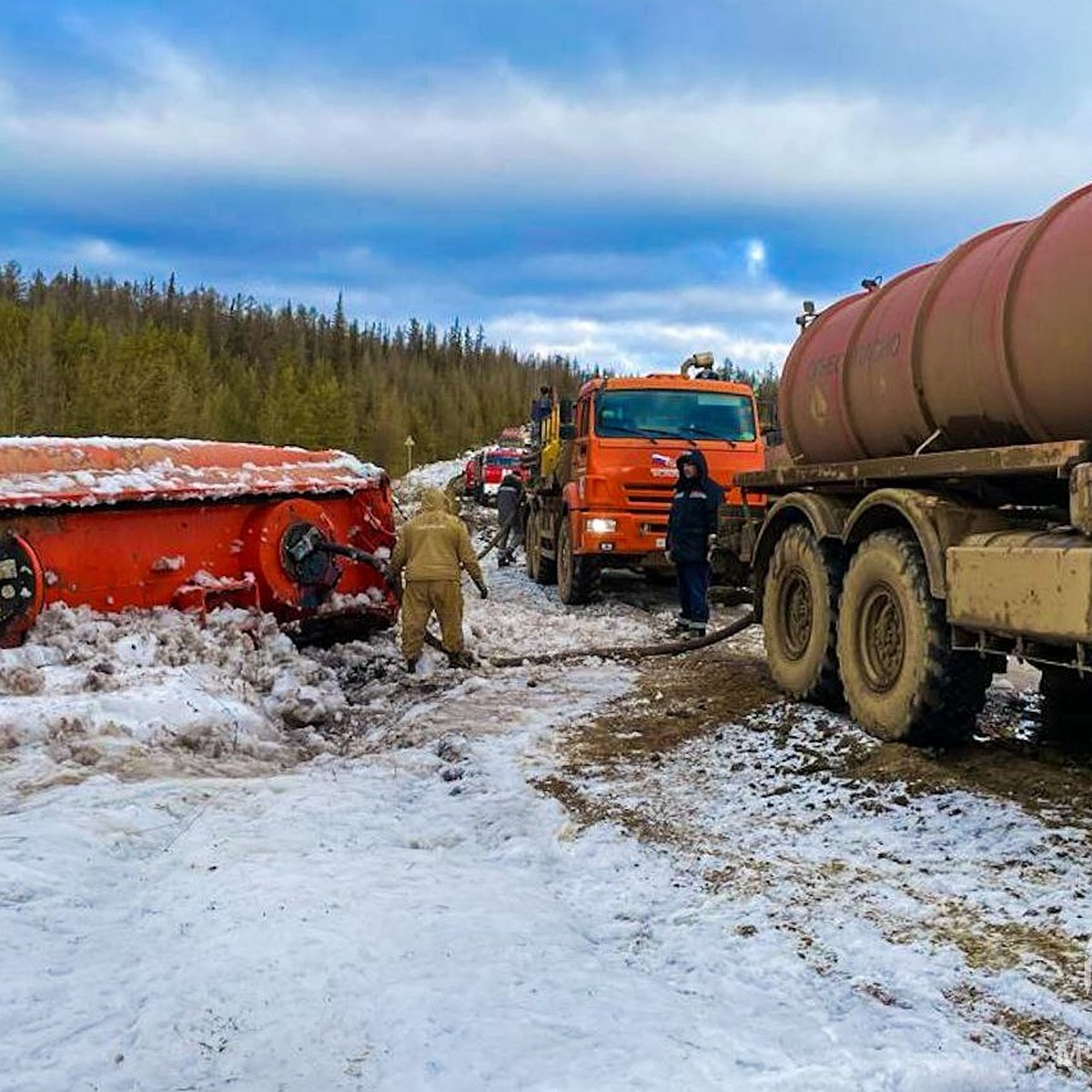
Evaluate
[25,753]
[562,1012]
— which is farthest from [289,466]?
[562,1012]

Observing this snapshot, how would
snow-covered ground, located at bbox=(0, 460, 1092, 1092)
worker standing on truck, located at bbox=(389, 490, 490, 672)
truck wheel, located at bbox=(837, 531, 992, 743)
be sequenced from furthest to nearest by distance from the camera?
1. worker standing on truck, located at bbox=(389, 490, 490, 672)
2. truck wheel, located at bbox=(837, 531, 992, 743)
3. snow-covered ground, located at bbox=(0, 460, 1092, 1092)

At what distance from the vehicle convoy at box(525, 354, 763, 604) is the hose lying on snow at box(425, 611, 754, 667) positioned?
9.58 feet

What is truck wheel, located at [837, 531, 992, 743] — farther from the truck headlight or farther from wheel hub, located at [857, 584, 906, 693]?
the truck headlight

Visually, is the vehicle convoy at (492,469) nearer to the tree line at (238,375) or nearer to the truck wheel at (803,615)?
the tree line at (238,375)

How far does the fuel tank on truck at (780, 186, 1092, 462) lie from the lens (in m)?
4.55

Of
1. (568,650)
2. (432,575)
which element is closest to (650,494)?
(568,650)

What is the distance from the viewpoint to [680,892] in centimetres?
382

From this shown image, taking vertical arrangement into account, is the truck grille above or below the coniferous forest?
below

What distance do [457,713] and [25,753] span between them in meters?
2.59

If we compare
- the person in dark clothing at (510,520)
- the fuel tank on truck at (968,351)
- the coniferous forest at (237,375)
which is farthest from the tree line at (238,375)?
the fuel tank on truck at (968,351)

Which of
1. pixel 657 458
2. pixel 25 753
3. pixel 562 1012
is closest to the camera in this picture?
pixel 562 1012

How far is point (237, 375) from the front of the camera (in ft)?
326

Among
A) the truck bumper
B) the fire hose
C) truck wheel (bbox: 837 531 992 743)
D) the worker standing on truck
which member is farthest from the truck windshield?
truck wheel (bbox: 837 531 992 743)

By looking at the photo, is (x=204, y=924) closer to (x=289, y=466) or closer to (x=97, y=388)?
(x=289, y=466)
